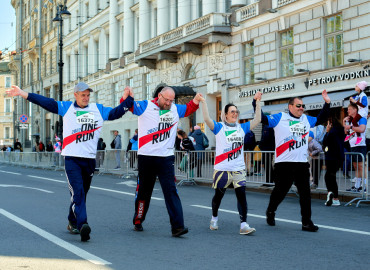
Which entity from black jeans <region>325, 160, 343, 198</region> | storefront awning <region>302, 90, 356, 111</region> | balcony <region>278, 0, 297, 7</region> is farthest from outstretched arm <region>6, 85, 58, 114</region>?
balcony <region>278, 0, 297, 7</region>

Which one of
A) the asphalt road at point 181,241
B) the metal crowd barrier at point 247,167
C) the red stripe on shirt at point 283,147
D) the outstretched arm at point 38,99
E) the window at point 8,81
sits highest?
the window at point 8,81

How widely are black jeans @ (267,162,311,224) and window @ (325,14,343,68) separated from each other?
1463 cm

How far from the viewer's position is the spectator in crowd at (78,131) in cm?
A: 765

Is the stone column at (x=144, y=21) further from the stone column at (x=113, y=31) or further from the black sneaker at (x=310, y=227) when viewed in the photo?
the black sneaker at (x=310, y=227)

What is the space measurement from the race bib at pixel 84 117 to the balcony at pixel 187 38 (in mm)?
21661

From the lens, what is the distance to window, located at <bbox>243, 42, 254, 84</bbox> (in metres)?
28.3

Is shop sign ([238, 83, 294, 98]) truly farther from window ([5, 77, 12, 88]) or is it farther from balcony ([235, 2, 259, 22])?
window ([5, 77, 12, 88])

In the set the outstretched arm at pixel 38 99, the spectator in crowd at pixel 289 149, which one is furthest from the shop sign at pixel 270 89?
the outstretched arm at pixel 38 99

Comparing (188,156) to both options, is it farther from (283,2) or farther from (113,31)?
(113,31)

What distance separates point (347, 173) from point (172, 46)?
20840 mm

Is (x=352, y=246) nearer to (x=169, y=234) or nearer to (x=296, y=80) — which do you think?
(x=169, y=234)

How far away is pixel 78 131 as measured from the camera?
7.84m

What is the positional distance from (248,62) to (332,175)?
1678cm

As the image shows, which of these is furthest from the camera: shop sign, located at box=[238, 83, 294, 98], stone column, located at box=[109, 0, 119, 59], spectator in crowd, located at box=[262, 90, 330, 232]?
stone column, located at box=[109, 0, 119, 59]
